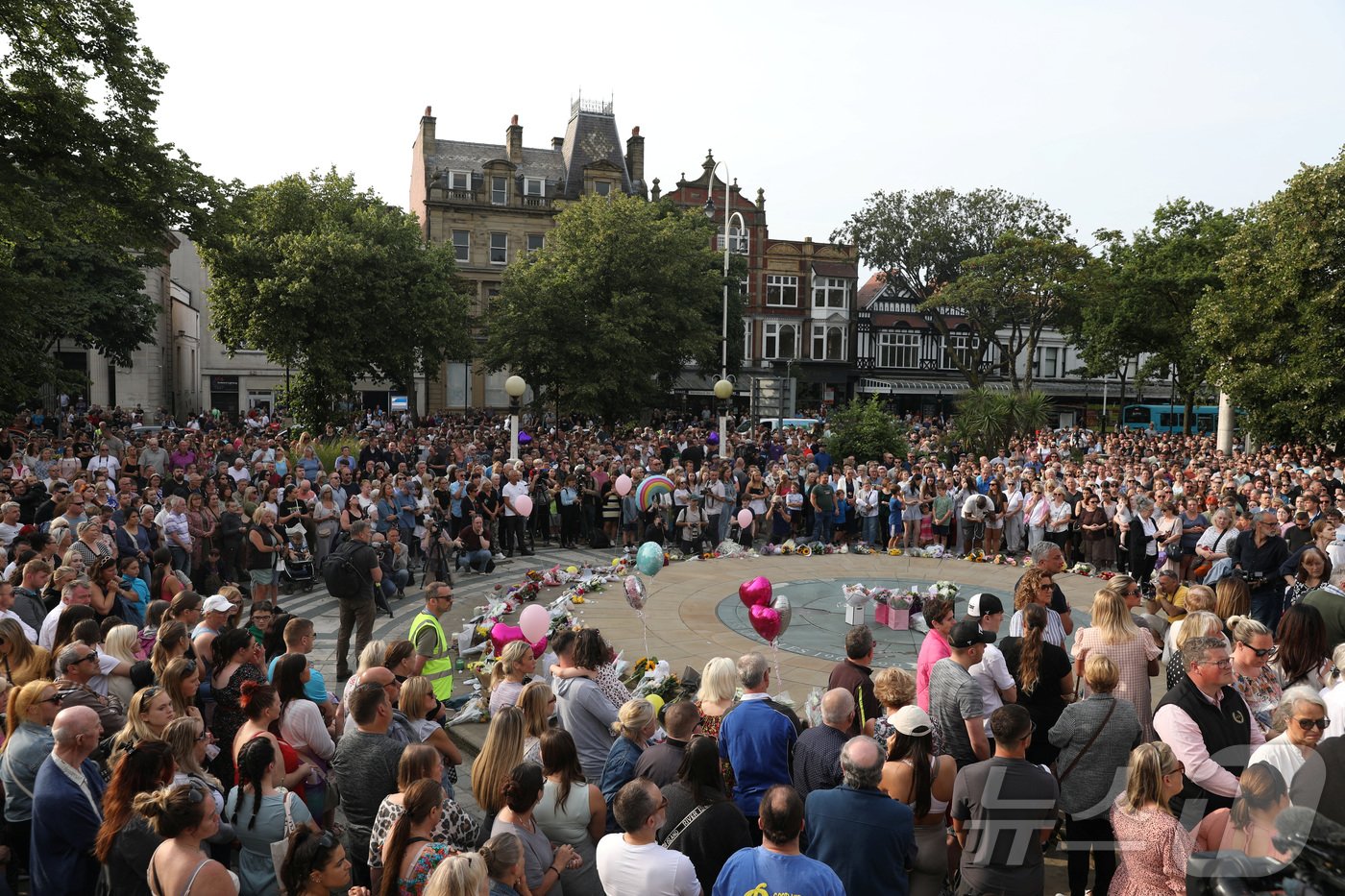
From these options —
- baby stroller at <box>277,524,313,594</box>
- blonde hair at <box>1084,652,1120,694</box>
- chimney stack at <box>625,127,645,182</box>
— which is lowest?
baby stroller at <box>277,524,313,594</box>

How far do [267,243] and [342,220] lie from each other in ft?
11.7

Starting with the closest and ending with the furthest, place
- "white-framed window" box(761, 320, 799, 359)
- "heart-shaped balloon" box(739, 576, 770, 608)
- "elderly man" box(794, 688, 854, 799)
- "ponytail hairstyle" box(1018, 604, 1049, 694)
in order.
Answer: "elderly man" box(794, 688, 854, 799), "ponytail hairstyle" box(1018, 604, 1049, 694), "heart-shaped balloon" box(739, 576, 770, 608), "white-framed window" box(761, 320, 799, 359)

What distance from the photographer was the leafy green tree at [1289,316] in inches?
936

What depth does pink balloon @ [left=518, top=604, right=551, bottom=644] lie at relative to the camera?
8656 millimetres

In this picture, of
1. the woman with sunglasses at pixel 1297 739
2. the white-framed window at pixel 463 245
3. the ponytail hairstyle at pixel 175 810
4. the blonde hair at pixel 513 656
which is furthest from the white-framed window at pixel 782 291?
the ponytail hairstyle at pixel 175 810

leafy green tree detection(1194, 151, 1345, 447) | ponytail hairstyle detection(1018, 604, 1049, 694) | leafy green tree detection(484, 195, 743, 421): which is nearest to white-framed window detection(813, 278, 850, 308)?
leafy green tree detection(484, 195, 743, 421)

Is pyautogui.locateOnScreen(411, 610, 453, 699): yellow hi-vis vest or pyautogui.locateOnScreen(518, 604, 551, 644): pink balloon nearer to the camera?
pyautogui.locateOnScreen(411, 610, 453, 699): yellow hi-vis vest

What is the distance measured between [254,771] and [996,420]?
2792 cm

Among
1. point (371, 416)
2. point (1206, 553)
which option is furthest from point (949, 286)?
point (1206, 553)

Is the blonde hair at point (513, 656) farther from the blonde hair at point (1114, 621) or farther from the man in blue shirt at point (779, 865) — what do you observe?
the blonde hair at point (1114, 621)

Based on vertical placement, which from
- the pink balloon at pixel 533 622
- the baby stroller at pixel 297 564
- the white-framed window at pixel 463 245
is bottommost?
the baby stroller at pixel 297 564

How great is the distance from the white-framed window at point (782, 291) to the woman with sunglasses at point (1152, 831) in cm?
5512

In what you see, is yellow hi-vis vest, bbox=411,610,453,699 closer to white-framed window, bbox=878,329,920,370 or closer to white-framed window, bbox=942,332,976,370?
white-framed window, bbox=942,332,976,370

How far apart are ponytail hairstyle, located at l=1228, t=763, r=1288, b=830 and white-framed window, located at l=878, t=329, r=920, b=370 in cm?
5934
